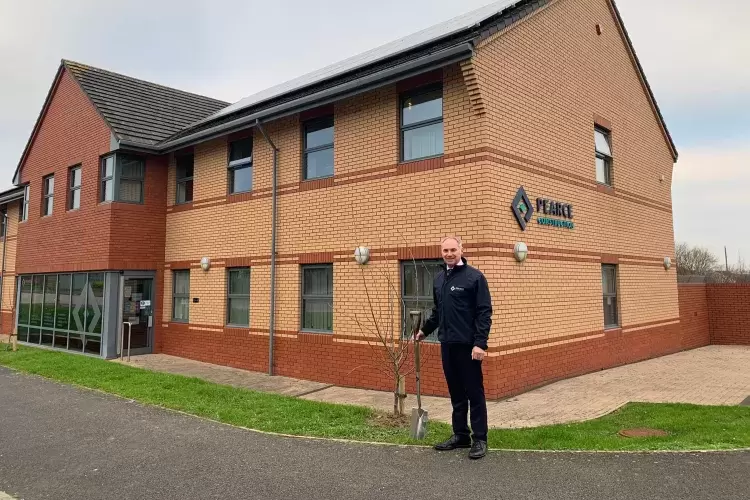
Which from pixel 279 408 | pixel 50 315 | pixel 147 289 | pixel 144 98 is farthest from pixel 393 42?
pixel 50 315

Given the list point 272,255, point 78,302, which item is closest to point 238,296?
point 272,255

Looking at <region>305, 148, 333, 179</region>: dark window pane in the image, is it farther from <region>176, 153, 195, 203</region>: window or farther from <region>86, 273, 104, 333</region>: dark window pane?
<region>86, 273, 104, 333</region>: dark window pane

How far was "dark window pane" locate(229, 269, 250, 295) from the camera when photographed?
11.7m

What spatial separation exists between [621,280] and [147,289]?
1133 cm

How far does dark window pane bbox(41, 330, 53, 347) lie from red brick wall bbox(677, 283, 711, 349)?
17777 millimetres

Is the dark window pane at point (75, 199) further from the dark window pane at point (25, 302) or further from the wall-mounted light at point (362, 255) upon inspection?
the wall-mounted light at point (362, 255)

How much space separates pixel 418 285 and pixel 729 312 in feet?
40.9

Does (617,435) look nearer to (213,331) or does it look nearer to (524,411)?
(524,411)

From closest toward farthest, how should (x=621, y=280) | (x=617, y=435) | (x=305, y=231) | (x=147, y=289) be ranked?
(x=617, y=435) < (x=305, y=231) < (x=621, y=280) < (x=147, y=289)

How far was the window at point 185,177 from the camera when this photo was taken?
44.5 ft

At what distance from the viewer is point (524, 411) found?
706 centimetres

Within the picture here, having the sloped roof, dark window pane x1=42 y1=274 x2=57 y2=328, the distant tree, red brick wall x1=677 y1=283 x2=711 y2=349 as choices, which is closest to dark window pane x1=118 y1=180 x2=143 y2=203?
the sloped roof

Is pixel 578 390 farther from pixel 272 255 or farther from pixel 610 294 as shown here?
pixel 272 255

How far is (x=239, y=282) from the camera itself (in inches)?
465
